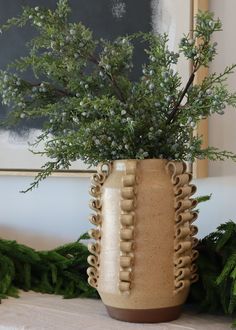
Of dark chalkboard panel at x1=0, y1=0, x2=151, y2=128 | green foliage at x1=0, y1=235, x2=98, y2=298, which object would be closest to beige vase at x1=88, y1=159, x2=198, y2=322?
green foliage at x1=0, y1=235, x2=98, y2=298

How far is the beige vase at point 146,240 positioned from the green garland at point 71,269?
0.21 feet

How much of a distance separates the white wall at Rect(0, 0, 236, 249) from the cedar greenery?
0.23 metres

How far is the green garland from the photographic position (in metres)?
0.83

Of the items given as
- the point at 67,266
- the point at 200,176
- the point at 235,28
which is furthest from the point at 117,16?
the point at 67,266

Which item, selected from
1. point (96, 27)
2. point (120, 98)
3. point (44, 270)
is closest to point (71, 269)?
point (44, 270)

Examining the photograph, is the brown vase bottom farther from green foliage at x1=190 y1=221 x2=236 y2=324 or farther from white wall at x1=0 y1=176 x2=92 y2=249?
white wall at x1=0 y1=176 x2=92 y2=249

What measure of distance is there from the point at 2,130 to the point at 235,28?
473mm

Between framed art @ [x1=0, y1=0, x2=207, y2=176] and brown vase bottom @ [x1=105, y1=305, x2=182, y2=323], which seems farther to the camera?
framed art @ [x1=0, y1=0, x2=207, y2=176]

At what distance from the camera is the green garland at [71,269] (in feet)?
2.72

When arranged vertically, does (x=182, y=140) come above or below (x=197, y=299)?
above

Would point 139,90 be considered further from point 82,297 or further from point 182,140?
point 82,297

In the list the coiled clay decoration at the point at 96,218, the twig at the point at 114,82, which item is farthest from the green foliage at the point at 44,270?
the twig at the point at 114,82

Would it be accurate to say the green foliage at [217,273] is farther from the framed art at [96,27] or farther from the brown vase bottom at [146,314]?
the framed art at [96,27]

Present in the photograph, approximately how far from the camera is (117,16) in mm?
1093
